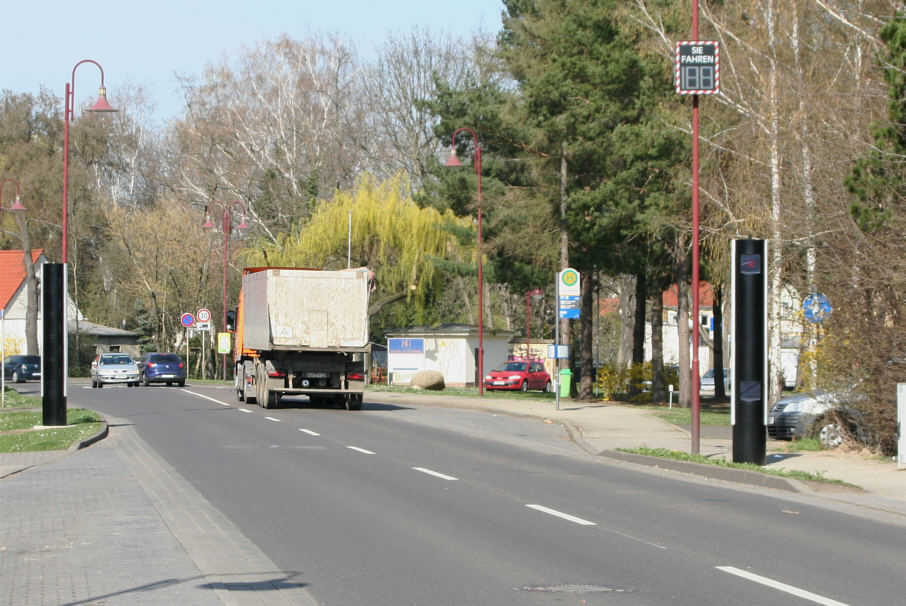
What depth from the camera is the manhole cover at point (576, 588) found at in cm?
827

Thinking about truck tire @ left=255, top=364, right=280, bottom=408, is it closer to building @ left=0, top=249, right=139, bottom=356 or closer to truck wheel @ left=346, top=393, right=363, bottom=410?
truck wheel @ left=346, top=393, right=363, bottom=410

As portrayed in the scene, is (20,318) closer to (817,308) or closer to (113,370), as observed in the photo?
(113,370)

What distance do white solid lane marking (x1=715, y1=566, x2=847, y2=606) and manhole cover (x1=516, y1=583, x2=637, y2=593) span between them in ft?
3.57

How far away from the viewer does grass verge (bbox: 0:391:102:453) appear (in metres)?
19.6

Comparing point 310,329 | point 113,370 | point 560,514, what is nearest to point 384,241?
point 113,370

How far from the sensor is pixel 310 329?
102 feet

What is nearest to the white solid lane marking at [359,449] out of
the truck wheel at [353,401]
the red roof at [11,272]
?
the truck wheel at [353,401]

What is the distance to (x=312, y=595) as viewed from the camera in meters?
8.02

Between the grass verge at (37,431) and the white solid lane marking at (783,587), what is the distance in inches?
531

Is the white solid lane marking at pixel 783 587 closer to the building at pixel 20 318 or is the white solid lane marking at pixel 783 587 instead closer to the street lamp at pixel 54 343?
the street lamp at pixel 54 343

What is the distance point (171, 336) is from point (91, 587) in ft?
211

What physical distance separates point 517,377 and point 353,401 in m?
20.7

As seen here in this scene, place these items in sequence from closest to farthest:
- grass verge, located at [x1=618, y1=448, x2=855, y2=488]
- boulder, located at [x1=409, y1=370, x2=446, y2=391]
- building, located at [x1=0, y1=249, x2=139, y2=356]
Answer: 1. grass verge, located at [x1=618, y1=448, x2=855, y2=488]
2. boulder, located at [x1=409, y1=370, x2=446, y2=391]
3. building, located at [x1=0, y1=249, x2=139, y2=356]

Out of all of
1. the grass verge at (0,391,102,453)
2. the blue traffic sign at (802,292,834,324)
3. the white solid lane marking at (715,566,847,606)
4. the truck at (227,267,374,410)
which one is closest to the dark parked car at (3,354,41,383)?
the grass verge at (0,391,102,453)
